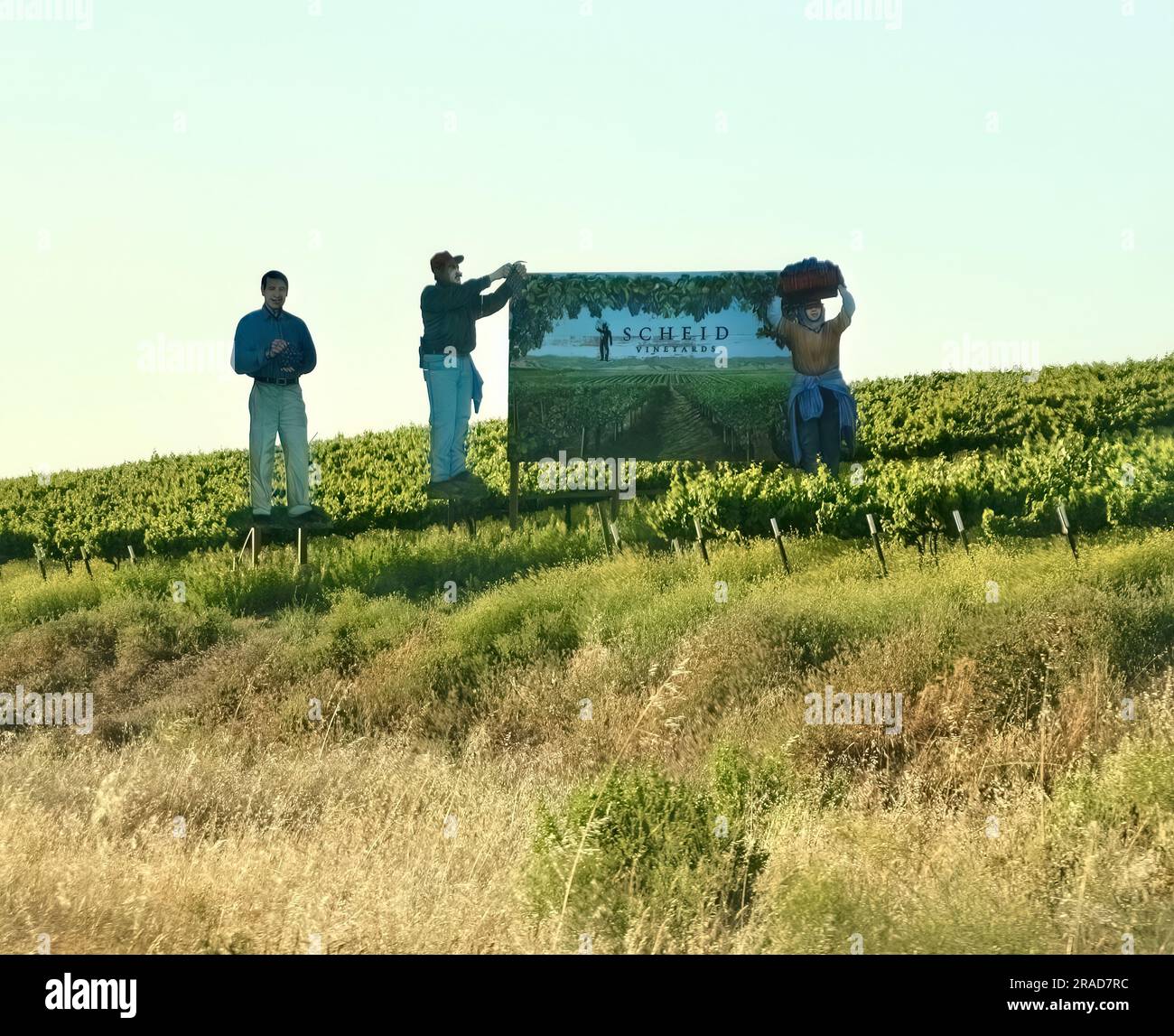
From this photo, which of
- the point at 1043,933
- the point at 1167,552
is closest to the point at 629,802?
the point at 1043,933

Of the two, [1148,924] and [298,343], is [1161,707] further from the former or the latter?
[298,343]

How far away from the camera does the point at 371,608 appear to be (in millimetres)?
19672

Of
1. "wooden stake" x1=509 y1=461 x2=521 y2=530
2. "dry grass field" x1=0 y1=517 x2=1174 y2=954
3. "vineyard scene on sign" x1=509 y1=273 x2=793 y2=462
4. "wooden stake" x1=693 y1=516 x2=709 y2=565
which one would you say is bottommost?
"dry grass field" x1=0 y1=517 x2=1174 y2=954

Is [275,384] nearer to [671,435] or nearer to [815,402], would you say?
[671,435]

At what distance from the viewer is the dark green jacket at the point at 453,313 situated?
873 inches

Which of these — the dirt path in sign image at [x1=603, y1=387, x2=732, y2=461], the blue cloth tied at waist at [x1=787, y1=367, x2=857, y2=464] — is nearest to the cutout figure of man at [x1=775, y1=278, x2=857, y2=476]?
the blue cloth tied at waist at [x1=787, y1=367, x2=857, y2=464]

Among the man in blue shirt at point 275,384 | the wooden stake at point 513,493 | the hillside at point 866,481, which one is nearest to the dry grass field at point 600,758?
the wooden stake at point 513,493

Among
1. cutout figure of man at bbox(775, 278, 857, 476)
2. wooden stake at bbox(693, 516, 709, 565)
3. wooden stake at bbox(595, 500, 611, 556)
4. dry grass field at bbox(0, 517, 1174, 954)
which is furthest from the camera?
cutout figure of man at bbox(775, 278, 857, 476)

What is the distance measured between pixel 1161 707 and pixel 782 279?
1247 centimetres

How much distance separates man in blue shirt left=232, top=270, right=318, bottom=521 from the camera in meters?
22.2

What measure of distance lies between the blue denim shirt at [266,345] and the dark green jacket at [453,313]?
6.26ft

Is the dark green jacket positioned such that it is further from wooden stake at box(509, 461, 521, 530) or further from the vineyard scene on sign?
wooden stake at box(509, 461, 521, 530)

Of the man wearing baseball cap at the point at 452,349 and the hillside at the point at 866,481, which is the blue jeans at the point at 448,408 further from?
the hillside at the point at 866,481

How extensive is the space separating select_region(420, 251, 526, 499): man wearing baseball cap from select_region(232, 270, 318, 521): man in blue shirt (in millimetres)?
1910
